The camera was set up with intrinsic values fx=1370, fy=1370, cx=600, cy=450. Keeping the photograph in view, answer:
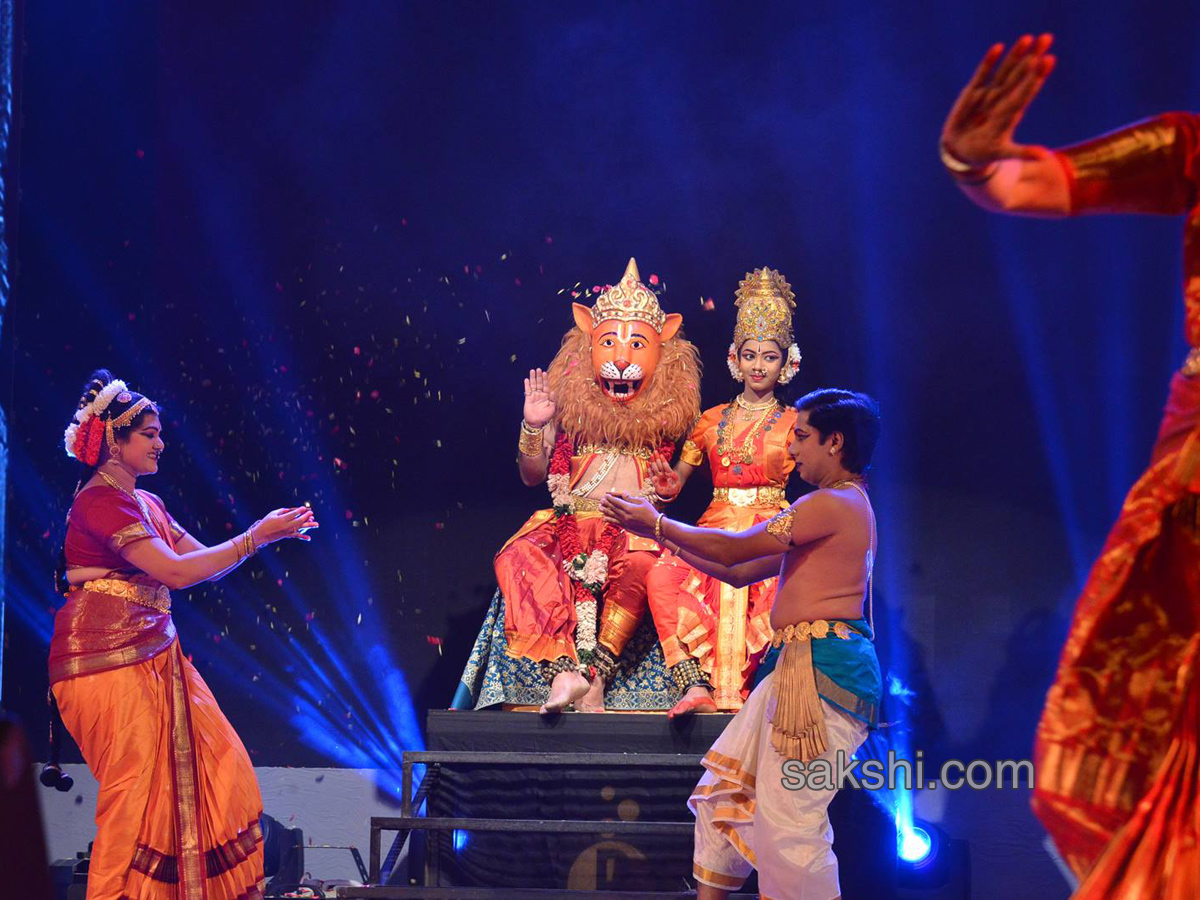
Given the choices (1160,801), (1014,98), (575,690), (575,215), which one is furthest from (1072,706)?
(575,215)

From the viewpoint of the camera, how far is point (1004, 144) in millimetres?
2148

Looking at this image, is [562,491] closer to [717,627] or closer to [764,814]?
[717,627]

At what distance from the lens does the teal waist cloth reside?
362 cm

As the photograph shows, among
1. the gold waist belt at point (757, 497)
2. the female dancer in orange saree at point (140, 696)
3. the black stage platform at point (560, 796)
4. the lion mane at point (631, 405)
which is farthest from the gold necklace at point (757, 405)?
the female dancer in orange saree at point (140, 696)

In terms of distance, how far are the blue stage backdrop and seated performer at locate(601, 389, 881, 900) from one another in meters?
1.93

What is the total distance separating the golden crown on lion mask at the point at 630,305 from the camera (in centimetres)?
529

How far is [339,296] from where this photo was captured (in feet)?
19.8

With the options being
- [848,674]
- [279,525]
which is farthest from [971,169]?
[279,525]

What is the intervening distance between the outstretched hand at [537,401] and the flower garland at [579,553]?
0.21m

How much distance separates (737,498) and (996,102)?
3105 millimetres

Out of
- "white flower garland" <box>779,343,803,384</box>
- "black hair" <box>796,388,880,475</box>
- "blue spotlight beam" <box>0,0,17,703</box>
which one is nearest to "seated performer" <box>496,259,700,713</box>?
"white flower garland" <box>779,343,803,384</box>

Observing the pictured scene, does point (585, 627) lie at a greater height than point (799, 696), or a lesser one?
greater

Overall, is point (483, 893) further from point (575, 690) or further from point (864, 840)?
point (864, 840)

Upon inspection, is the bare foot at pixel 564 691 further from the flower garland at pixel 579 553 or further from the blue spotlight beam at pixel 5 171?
the blue spotlight beam at pixel 5 171
